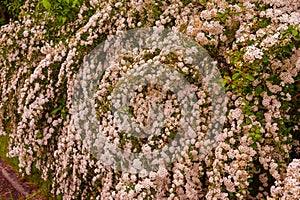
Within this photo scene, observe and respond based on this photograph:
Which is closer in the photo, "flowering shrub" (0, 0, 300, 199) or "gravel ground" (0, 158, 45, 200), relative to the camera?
"flowering shrub" (0, 0, 300, 199)

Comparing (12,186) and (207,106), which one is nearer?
(207,106)

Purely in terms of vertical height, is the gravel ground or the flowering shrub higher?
the flowering shrub

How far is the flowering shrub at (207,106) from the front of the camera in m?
2.48

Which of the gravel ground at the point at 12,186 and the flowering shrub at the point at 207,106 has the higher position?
the flowering shrub at the point at 207,106

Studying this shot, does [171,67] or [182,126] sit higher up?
[171,67]

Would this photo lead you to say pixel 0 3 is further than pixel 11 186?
Yes

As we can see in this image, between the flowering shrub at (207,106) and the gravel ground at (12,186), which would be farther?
the gravel ground at (12,186)

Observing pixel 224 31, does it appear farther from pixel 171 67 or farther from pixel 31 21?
pixel 31 21

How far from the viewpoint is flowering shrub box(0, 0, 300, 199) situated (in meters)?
2.48

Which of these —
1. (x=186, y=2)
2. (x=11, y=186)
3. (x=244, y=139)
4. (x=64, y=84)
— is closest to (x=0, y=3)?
(x=11, y=186)

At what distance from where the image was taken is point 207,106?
2723 millimetres

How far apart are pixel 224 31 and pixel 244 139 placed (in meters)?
0.61

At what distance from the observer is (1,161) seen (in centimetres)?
497

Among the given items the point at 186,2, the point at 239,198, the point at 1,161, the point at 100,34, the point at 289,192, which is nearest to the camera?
the point at 289,192
